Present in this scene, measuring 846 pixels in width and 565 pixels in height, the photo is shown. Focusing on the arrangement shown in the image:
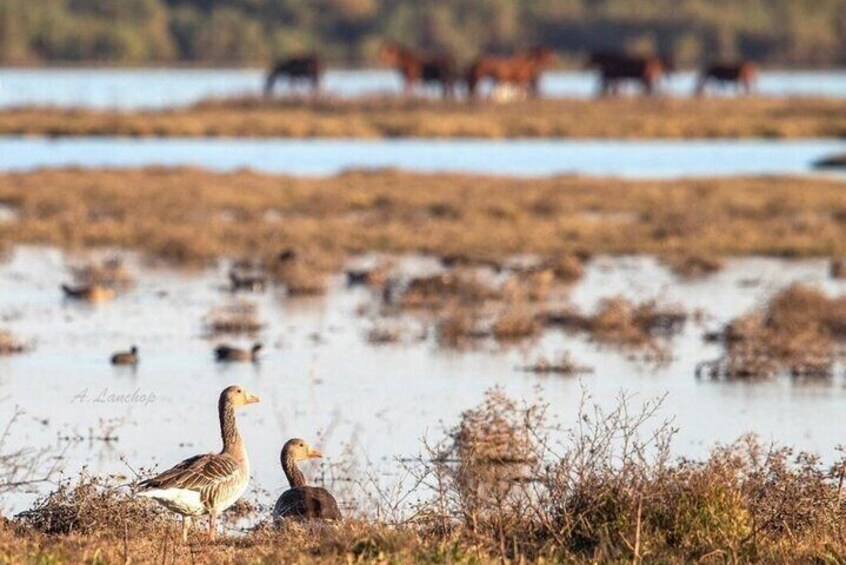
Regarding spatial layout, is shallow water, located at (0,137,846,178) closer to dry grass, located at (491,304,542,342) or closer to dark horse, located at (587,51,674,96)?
dark horse, located at (587,51,674,96)

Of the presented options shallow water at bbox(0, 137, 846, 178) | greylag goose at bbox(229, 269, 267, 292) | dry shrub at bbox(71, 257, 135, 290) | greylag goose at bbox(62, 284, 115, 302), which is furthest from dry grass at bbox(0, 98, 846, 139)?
greylag goose at bbox(62, 284, 115, 302)

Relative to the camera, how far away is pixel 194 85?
238 ft

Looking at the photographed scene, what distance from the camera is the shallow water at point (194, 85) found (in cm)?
5731

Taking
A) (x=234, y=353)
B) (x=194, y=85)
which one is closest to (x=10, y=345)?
(x=234, y=353)

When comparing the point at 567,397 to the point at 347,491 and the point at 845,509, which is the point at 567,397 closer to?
the point at 347,491

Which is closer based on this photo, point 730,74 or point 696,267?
point 696,267

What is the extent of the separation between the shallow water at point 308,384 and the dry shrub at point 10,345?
21cm

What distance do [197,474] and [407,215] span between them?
69.3 feet

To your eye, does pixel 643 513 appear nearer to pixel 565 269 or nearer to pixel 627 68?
pixel 565 269

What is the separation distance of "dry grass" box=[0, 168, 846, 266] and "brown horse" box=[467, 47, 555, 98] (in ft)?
72.1

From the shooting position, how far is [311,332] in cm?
1986

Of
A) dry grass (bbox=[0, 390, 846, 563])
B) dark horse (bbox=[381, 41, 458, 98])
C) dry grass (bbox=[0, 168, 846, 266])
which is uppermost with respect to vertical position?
dark horse (bbox=[381, 41, 458, 98])

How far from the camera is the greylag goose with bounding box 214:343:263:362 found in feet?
57.9

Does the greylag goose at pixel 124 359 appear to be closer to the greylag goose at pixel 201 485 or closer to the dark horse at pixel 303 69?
the greylag goose at pixel 201 485
